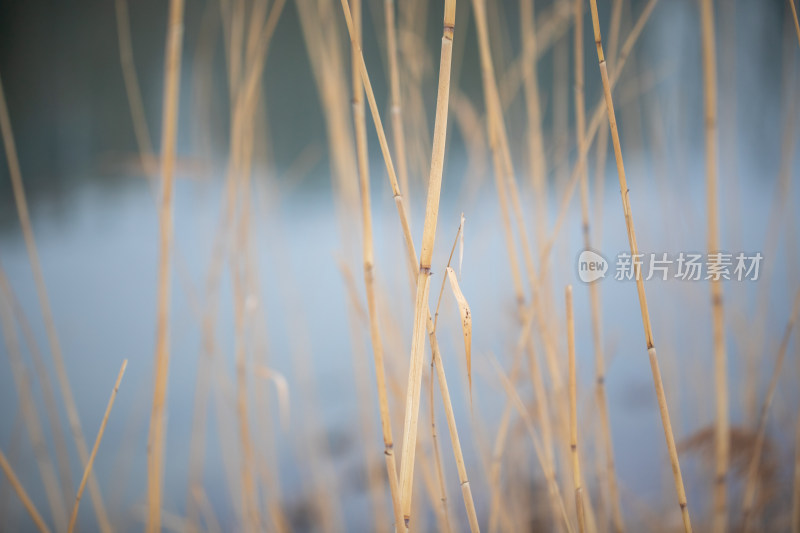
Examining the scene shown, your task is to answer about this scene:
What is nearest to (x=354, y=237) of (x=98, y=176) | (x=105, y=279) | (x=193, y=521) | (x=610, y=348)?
(x=193, y=521)

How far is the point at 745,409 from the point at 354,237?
67cm

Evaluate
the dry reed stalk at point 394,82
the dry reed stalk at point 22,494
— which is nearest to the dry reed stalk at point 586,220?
the dry reed stalk at point 394,82

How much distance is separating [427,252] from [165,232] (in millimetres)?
196

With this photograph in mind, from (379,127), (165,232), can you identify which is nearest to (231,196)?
(165,232)

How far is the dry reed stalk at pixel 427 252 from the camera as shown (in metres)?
0.25

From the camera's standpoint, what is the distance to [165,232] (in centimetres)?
34

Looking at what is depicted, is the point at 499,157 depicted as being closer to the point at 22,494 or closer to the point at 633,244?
the point at 633,244

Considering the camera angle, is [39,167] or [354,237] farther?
[39,167]

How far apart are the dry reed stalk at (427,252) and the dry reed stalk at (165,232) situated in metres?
0.13

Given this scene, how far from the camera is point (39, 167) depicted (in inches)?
59.0

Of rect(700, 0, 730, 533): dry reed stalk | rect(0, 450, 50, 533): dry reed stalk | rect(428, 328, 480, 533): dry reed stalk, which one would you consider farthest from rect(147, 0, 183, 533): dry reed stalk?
rect(700, 0, 730, 533): dry reed stalk

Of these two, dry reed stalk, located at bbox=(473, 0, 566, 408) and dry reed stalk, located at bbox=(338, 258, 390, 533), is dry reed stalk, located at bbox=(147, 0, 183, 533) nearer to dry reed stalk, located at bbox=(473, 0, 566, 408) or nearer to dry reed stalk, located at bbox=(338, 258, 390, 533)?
dry reed stalk, located at bbox=(473, 0, 566, 408)

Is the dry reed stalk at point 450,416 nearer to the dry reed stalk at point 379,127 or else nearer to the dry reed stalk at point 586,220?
the dry reed stalk at point 379,127

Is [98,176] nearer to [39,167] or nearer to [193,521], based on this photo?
[39,167]
